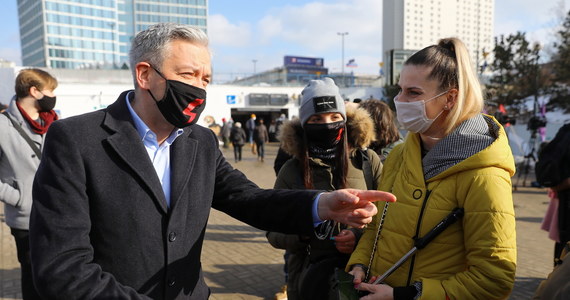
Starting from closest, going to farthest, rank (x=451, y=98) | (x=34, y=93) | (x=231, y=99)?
(x=451, y=98), (x=34, y=93), (x=231, y=99)

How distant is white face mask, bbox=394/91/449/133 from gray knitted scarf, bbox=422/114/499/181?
146 millimetres

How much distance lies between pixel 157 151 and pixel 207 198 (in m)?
0.31

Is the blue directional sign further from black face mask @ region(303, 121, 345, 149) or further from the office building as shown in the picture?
the office building

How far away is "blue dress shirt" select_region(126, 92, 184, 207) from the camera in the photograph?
1.64 meters

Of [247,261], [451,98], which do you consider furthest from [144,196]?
[247,261]

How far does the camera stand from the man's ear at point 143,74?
1628 mm

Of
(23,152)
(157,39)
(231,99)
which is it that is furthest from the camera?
(231,99)

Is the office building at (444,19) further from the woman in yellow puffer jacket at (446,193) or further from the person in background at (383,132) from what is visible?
the woman in yellow puffer jacket at (446,193)

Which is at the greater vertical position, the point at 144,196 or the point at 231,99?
the point at 231,99

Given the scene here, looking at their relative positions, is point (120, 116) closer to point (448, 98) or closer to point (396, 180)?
point (396, 180)

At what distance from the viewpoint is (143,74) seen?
1.64 m

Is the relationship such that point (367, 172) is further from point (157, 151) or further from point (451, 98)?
point (157, 151)

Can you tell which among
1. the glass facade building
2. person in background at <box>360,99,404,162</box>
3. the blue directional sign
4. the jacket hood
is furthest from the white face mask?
the glass facade building

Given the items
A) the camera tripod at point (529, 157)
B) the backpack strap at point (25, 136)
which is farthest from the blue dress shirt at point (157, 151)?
the camera tripod at point (529, 157)
